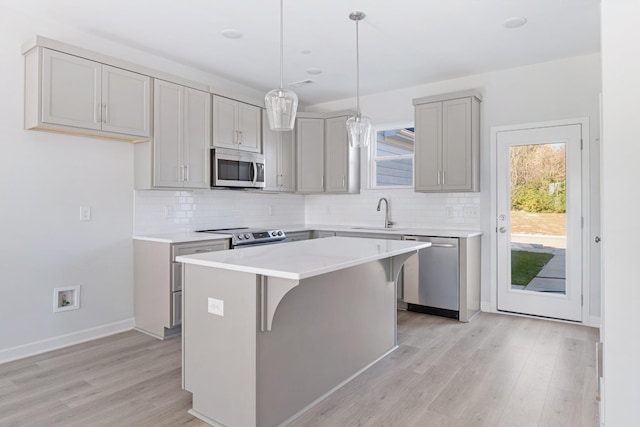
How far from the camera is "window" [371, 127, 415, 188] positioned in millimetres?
5230

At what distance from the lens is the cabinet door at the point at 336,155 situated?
5250 millimetres

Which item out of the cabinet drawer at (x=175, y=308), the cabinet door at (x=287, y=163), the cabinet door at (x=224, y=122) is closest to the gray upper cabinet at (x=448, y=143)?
the cabinet door at (x=287, y=163)

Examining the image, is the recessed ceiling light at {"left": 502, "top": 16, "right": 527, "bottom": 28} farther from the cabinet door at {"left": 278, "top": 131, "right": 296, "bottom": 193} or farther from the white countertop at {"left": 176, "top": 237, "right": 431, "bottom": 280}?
the cabinet door at {"left": 278, "top": 131, "right": 296, "bottom": 193}

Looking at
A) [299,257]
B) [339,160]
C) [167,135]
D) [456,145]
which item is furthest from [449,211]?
[167,135]

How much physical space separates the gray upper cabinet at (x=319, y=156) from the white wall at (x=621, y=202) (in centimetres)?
438

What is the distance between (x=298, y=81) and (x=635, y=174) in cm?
435

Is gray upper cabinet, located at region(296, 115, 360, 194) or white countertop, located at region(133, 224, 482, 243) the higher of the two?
gray upper cabinet, located at region(296, 115, 360, 194)

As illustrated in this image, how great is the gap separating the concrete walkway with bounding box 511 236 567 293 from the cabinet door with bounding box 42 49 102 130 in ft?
14.5

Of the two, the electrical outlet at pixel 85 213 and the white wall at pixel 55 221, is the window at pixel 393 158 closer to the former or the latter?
the white wall at pixel 55 221

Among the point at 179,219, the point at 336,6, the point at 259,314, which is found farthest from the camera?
the point at 179,219

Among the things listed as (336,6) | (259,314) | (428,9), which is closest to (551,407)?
(259,314)

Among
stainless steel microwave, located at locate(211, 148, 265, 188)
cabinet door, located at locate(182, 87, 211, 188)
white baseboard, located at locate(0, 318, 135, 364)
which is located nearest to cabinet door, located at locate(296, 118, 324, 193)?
stainless steel microwave, located at locate(211, 148, 265, 188)

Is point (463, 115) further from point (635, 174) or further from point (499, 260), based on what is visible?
point (635, 174)

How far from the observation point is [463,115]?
4.40m
